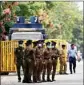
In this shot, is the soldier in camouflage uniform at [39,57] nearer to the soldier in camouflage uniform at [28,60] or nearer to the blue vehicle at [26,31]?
the soldier in camouflage uniform at [28,60]

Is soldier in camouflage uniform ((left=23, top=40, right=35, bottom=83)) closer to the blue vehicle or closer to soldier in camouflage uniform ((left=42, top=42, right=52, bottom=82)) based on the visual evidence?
soldier in camouflage uniform ((left=42, top=42, right=52, bottom=82))

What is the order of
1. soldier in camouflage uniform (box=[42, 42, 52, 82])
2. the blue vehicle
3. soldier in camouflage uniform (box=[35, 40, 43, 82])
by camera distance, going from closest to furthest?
soldier in camouflage uniform (box=[35, 40, 43, 82]) → soldier in camouflage uniform (box=[42, 42, 52, 82]) → the blue vehicle

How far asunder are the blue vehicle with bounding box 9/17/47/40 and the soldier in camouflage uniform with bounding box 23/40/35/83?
6460mm

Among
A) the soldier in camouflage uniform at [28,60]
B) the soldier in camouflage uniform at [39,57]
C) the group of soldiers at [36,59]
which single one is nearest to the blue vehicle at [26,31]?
the group of soldiers at [36,59]

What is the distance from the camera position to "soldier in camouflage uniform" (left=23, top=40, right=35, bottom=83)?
74.0 feet

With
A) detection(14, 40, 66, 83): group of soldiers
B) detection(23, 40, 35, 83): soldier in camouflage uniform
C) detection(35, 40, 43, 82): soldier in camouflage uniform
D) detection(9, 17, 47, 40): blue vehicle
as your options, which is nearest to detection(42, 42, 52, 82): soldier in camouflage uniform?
detection(14, 40, 66, 83): group of soldiers

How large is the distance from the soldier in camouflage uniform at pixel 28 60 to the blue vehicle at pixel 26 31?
21.2 feet

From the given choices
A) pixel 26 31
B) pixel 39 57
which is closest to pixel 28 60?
pixel 39 57

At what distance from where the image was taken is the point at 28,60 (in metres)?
22.8

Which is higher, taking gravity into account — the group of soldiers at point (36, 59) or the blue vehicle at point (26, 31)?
the blue vehicle at point (26, 31)

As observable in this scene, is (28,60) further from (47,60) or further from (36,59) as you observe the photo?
(47,60)

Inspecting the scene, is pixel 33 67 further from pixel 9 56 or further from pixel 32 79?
pixel 9 56

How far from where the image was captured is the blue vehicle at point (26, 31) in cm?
2972

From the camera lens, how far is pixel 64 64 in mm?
30188
